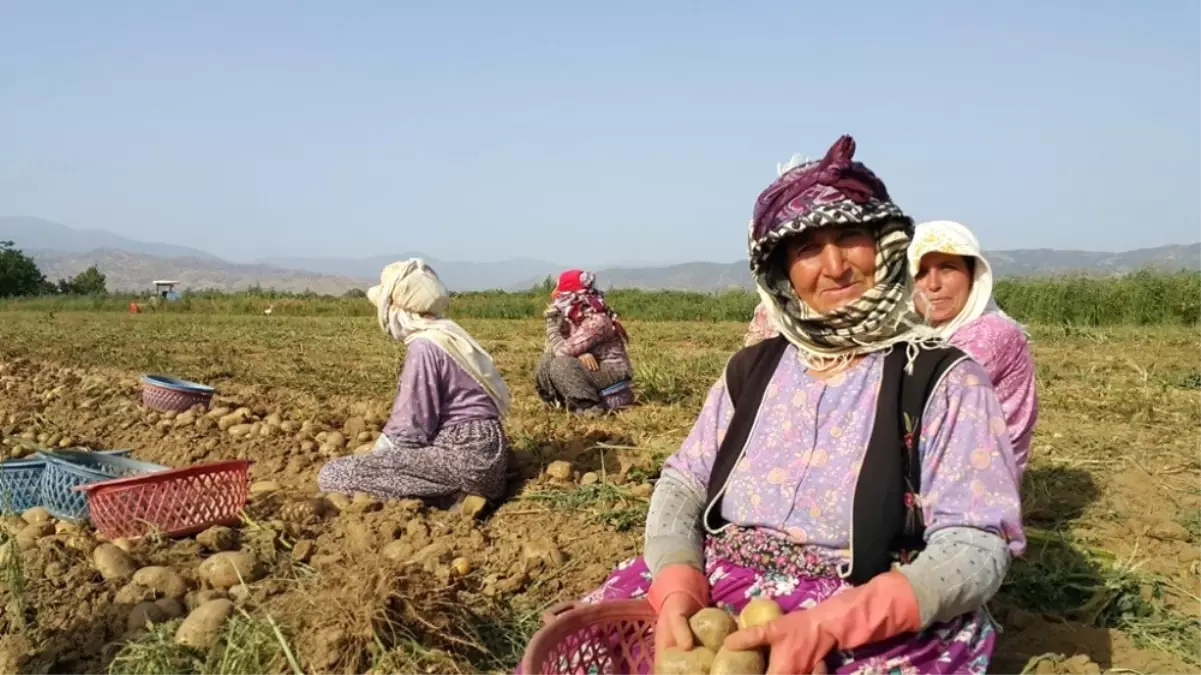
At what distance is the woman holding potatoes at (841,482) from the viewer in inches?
71.6

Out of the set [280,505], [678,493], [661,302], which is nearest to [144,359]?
[280,505]

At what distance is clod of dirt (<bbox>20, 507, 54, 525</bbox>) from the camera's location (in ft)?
12.8

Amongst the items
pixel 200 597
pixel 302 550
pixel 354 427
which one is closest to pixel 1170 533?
pixel 302 550

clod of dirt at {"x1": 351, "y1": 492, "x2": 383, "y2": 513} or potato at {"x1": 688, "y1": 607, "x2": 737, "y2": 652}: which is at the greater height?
potato at {"x1": 688, "y1": 607, "x2": 737, "y2": 652}

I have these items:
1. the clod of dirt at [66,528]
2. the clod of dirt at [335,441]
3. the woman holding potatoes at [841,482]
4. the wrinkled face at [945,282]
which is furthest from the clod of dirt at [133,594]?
the wrinkled face at [945,282]

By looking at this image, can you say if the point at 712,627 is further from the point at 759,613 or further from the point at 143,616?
the point at 143,616

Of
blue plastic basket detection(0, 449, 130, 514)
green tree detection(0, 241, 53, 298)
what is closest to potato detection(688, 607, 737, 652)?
blue plastic basket detection(0, 449, 130, 514)

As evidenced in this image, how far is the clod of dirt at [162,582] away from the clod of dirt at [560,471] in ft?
6.22

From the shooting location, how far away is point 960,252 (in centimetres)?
349

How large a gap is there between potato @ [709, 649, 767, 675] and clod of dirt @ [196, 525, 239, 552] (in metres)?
2.46

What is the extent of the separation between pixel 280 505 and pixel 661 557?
2.62m

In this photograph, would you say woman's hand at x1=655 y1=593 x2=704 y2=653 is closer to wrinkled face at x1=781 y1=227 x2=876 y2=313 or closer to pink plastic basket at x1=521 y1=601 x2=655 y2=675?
pink plastic basket at x1=521 y1=601 x2=655 y2=675

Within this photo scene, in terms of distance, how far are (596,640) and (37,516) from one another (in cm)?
299

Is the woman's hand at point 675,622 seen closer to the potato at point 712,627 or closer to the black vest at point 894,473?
the potato at point 712,627
